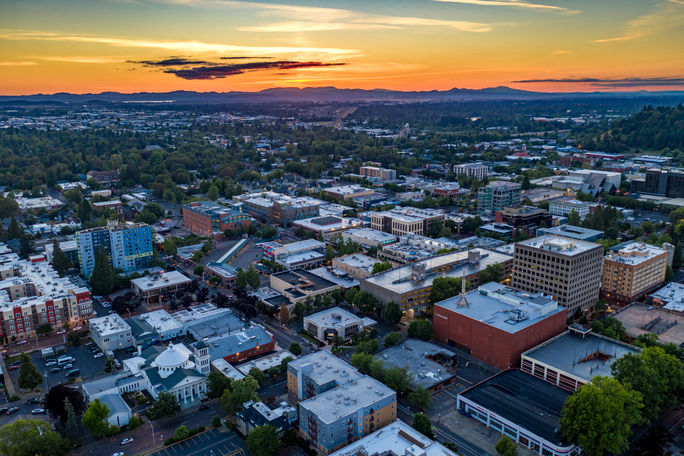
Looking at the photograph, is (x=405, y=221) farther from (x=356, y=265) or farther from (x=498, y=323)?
(x=498, y=323)

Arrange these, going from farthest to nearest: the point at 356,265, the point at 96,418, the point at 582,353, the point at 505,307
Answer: the point at 356,265 < the point at 505,307 < the point at 582,353 < the point at 96,418

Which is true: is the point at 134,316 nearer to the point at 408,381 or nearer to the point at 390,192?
the point at 408,381

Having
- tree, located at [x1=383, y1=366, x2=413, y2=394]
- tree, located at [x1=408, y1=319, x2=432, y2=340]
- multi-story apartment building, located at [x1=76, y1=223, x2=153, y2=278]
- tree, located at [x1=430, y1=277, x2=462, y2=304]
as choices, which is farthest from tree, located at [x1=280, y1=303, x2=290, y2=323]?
multi-story apartment building, located at [x1=76, y1=223, x2=153, y2=278]

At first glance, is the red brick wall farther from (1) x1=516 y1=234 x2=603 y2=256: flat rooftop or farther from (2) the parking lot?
(2) the parking lot

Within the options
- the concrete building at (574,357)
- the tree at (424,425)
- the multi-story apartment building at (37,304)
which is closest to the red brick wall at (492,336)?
the concrete building at (574,357)

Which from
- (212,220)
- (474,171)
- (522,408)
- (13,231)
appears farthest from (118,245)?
(474,171)

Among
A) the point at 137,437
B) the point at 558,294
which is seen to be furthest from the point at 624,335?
the point at 137,437

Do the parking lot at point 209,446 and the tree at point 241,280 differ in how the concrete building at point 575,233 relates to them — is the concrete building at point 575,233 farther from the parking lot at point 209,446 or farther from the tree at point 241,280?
the parking lot at point 209,446
